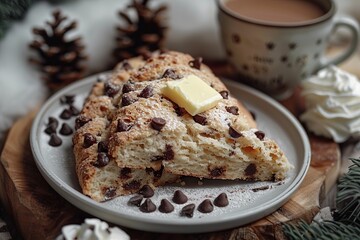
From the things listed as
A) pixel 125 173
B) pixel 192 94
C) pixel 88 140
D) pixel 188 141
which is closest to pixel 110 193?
pixel 125 173

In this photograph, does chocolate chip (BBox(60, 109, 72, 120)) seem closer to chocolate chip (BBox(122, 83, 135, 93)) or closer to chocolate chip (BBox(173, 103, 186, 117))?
chocolate chip (BBox(122, 83, 135, 93))

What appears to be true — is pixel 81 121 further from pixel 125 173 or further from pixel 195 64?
pixel 195 64

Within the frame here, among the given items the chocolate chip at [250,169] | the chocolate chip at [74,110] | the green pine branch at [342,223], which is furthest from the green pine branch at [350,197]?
the chocolate chip at [74,110]

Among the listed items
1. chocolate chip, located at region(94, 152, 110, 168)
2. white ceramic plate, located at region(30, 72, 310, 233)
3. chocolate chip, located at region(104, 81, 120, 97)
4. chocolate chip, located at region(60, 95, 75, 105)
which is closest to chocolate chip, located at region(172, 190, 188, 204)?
white ceramic plate, located at region(30, 72, 310, 233)

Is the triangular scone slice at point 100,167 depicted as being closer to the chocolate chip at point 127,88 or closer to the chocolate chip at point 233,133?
the chocolate chip at point 127,88

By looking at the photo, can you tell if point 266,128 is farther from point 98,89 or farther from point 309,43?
point 98,89
